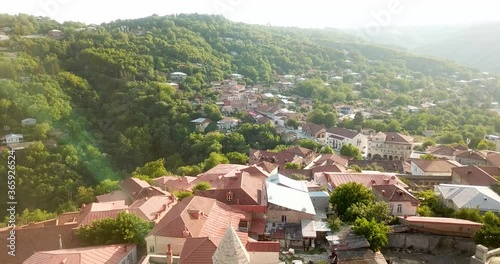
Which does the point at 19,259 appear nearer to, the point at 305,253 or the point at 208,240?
the point at 208,240

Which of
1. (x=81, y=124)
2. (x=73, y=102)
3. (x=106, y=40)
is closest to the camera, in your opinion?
(x=81, y=124)

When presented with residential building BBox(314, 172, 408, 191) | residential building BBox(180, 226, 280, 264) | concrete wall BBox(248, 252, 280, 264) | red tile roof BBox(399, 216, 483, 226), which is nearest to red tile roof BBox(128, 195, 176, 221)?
residential building BBox(180, 226, 280, 264)

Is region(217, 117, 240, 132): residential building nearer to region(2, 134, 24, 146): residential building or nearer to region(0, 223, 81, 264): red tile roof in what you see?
region(2, 134, 24, 146): residential building

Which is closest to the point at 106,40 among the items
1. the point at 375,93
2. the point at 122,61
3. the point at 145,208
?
the point at 122,61

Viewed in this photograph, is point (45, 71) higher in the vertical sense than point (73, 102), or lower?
higher

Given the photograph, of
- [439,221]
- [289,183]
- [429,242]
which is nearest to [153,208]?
[289,183]

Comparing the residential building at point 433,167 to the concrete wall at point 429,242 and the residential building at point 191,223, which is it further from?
the residential building at point 191,223

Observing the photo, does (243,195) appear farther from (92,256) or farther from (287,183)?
(92,256)
